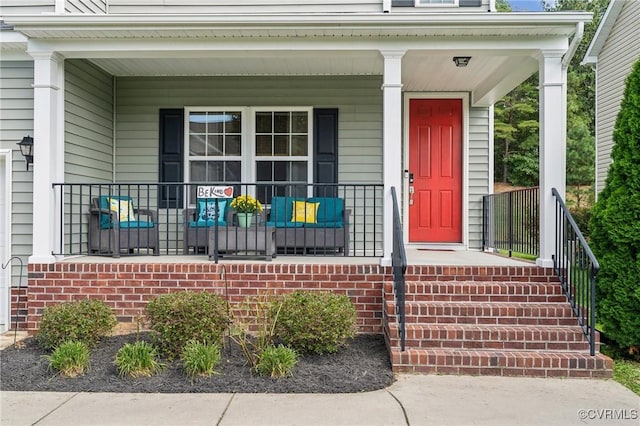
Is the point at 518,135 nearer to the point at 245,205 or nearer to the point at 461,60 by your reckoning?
the point at 461,60

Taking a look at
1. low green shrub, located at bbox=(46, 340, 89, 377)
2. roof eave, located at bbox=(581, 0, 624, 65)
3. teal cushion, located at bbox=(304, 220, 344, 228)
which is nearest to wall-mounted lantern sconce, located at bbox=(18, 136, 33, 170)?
low green shrub, located at bbox=(46, 340, 89, 377)

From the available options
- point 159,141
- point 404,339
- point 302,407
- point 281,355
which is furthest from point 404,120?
point 302,407

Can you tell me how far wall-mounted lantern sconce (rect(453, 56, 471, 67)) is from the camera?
560 cm

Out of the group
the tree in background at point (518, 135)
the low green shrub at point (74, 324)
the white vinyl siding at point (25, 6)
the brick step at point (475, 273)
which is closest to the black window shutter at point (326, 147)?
the brick step at point (475, 273)

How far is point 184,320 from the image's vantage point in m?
4.20

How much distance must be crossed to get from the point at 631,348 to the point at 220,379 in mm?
3575

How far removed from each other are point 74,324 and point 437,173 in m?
5.02

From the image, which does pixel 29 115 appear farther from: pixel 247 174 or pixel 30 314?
pixel 247 174

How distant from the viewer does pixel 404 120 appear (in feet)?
24.0

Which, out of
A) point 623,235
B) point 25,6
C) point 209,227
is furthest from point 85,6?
point 623,235

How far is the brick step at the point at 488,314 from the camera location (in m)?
4.50

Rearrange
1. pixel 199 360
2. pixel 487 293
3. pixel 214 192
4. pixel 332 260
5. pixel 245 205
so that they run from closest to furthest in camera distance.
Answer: pixel 199 360 < pixel 487 293 < pixel 214 192 < pixel 332 260 < pixel 245 205

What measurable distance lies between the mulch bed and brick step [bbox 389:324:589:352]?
1.12ft

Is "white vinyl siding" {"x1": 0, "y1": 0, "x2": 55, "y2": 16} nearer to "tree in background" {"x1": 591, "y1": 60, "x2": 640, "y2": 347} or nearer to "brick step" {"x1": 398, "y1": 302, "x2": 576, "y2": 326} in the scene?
"brick step" {"x1": 398, "y1": 302, "x2": 576, "y2": 326}
